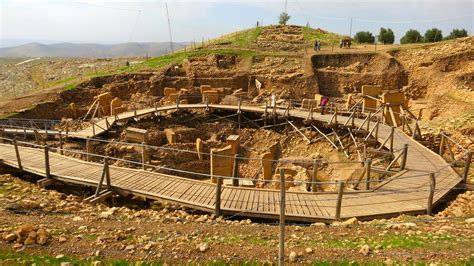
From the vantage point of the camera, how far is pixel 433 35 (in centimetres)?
4088

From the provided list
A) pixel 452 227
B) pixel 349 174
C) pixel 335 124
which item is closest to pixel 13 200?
pixel 452 227

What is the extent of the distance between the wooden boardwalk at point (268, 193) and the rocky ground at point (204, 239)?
0.97 meters

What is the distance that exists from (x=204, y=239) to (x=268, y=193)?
3.80 metres

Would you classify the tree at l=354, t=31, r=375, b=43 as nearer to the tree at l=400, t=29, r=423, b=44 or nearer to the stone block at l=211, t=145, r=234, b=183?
the tree at l=400, t=29, r=423, b=44

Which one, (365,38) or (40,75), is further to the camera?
(365,38)

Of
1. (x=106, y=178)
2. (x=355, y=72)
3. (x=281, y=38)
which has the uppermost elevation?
(x=281, y=38)

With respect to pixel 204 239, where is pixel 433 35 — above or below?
above

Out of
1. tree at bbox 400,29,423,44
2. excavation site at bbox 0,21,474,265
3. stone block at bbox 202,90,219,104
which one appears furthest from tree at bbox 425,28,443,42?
stone block at bbox 202,90,219,104

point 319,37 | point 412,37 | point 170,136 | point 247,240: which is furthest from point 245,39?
point 247,240

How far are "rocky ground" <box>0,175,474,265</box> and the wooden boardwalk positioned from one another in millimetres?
965

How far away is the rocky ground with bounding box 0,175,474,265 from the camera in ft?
21.3

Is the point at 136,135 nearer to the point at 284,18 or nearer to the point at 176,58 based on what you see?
the point at 176,58

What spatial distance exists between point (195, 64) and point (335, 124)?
53.1ft

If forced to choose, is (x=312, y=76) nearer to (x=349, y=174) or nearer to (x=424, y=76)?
(x=424, y=76)
